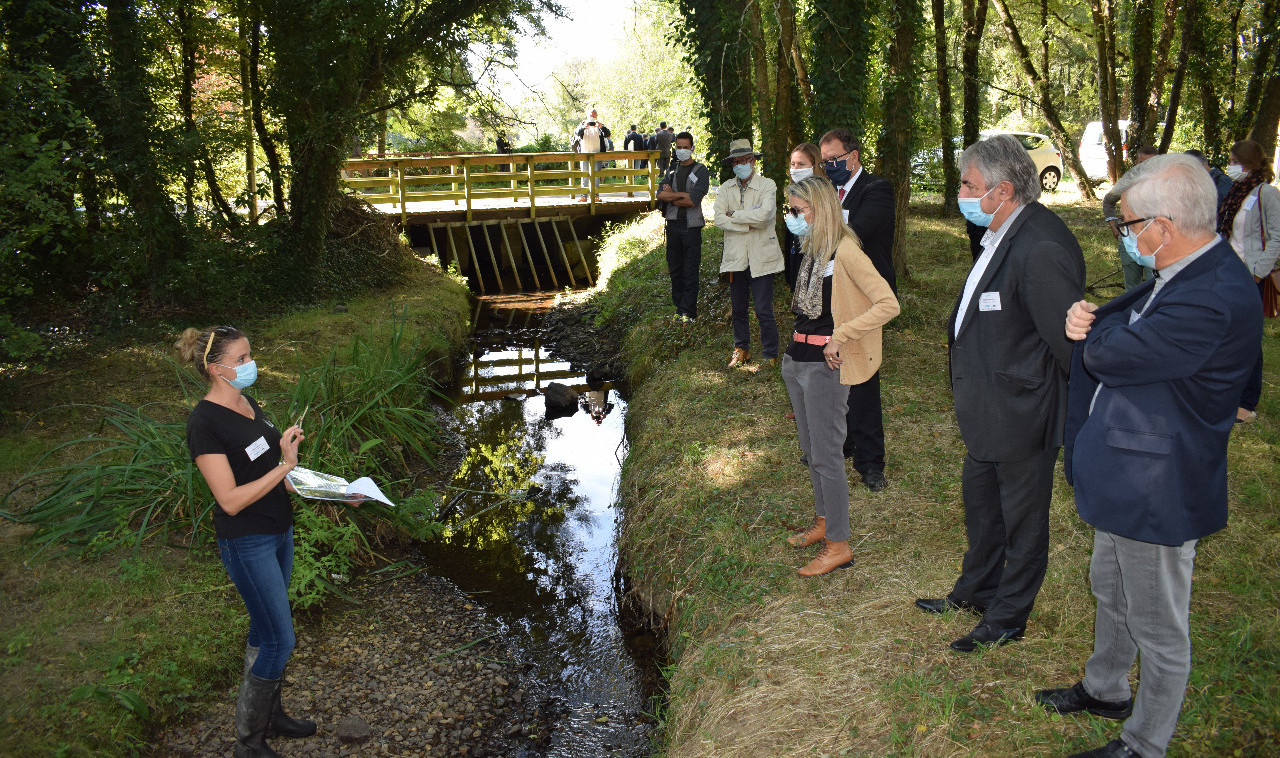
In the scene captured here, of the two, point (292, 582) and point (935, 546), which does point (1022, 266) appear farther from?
point (292, 582)

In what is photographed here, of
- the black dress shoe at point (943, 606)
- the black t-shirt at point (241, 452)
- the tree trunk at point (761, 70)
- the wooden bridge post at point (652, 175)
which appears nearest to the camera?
the black t-shirt at point (241, 452)

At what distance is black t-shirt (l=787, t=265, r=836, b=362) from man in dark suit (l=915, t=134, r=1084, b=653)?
29.8 inches

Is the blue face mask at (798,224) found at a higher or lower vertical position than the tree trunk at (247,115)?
lower

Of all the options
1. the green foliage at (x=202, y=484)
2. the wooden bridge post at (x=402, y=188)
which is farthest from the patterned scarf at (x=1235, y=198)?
the wooden bridge post at (x=402, y=188)

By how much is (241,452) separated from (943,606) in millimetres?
2886

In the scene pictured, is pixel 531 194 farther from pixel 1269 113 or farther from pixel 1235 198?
pixel 1235 198

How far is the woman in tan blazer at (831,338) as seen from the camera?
3.80 m

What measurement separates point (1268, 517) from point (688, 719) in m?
3.11

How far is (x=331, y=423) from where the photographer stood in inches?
233

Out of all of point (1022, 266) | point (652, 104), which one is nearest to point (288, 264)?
point (1022, 266)

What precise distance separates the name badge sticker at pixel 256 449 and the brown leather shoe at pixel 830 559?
8.13 feet

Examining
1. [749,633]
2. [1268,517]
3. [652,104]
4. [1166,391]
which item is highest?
[652,104]

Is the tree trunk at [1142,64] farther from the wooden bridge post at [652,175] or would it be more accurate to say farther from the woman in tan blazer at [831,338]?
the woman in tan blazer at [831,338]

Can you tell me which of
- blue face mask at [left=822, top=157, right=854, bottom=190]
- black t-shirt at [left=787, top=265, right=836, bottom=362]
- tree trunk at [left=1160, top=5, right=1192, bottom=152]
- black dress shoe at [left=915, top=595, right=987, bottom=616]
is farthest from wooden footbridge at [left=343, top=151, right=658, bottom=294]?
black dress shoe at [left=915, top=595, right=987, bottom=616]
